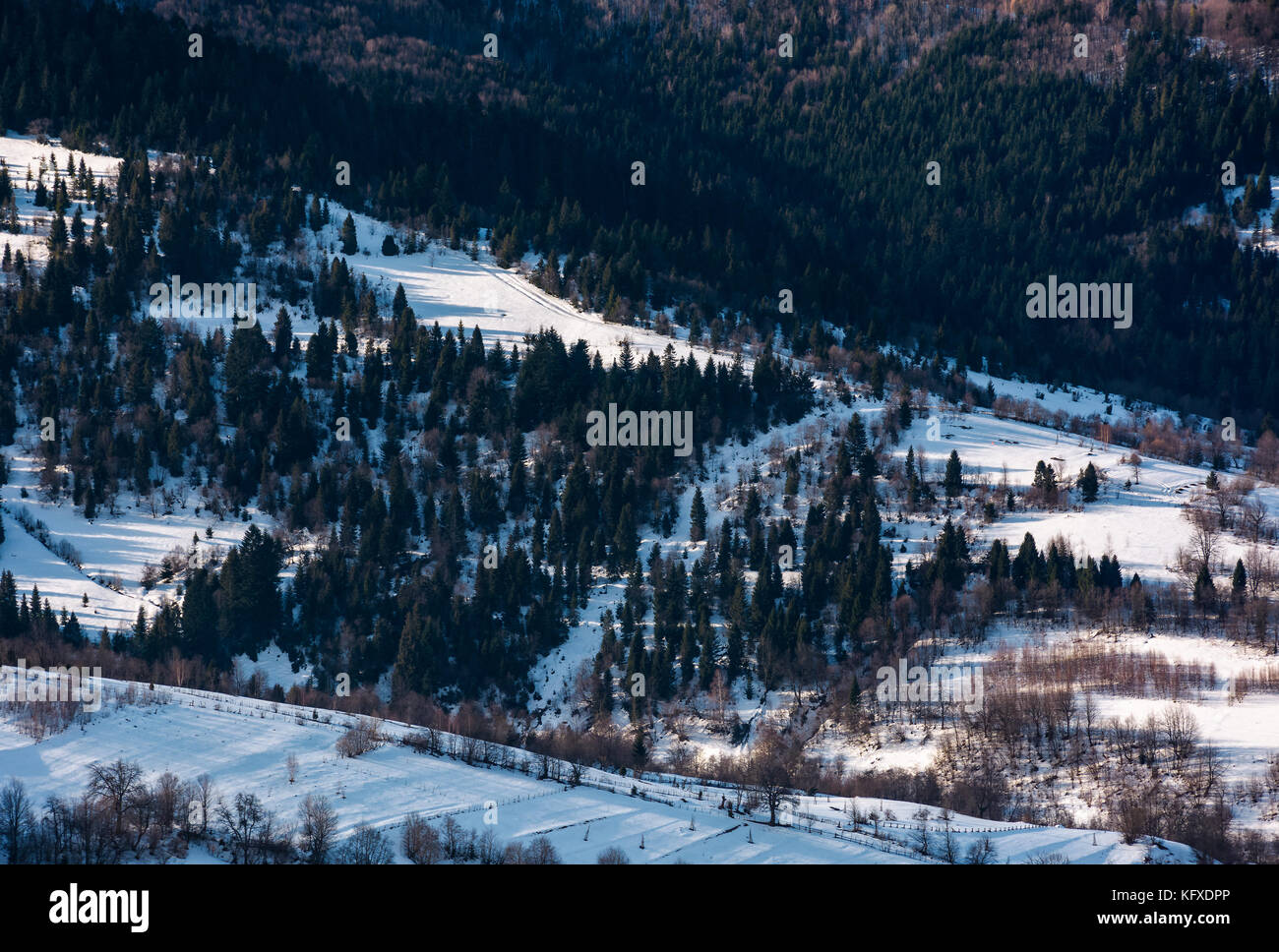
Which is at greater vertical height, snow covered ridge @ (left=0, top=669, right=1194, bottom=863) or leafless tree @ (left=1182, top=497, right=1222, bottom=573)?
leafless tree @ (left=1182, top=497, right=1222, bottom=573)

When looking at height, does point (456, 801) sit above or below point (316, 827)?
below

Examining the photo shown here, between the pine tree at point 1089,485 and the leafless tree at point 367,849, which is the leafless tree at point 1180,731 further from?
the leafless tree at point 367,849

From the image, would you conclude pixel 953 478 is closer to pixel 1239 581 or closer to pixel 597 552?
pixel 1239 581

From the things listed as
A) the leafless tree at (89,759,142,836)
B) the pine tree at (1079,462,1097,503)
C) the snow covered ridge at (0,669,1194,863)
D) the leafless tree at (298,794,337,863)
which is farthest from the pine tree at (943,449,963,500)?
the leafless tree at (89,759,142,836)

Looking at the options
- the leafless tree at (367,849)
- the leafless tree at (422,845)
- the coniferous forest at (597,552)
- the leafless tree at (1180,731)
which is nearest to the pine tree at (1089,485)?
the coniferous forest at (597,552)

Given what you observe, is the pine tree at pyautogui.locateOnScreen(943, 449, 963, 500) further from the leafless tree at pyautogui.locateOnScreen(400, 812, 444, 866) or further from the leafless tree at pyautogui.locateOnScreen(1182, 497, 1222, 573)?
the leafless tree at pyautogui.locateOnScreen(400, 812, 444, 866)

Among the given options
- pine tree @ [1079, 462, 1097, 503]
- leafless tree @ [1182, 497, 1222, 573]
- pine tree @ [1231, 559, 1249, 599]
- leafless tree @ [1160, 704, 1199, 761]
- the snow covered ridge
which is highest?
pine tree @ [1079, 462, 1097, 503]

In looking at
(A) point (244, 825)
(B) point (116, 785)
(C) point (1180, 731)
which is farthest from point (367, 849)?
(C) point (1180, 731)
